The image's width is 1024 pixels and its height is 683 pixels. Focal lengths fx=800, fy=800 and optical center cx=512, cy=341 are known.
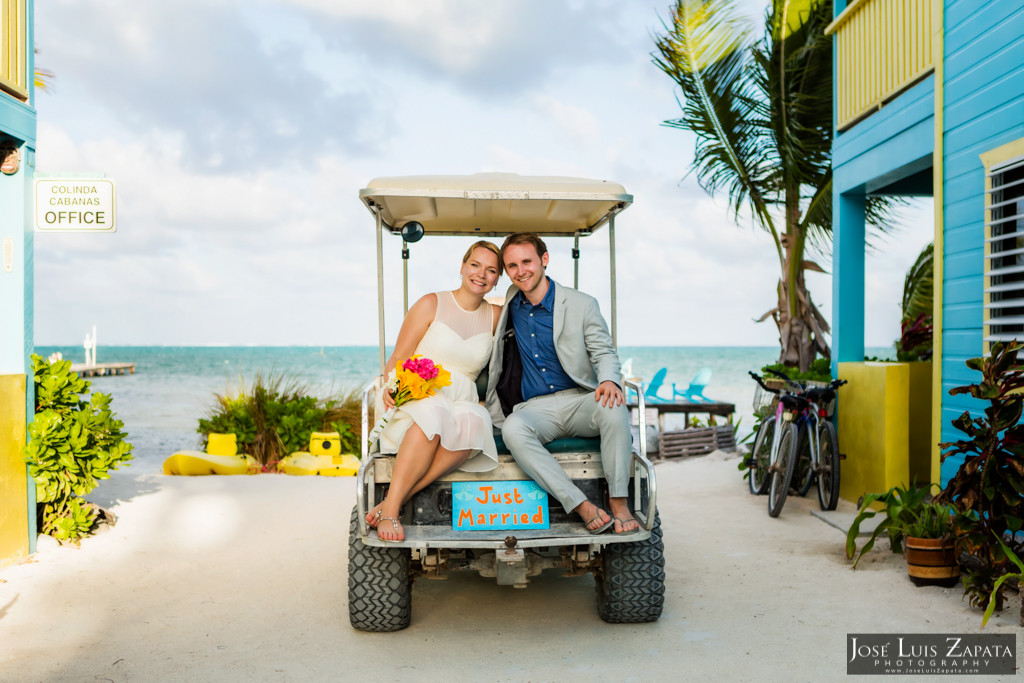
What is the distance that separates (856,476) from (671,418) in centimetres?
1288

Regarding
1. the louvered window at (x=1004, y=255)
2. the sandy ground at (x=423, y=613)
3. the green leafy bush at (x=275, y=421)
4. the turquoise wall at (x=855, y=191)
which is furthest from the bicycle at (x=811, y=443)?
the green leafy bush at (x=275, y=421)

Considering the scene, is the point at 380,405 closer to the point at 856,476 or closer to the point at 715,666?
the point at 715,666

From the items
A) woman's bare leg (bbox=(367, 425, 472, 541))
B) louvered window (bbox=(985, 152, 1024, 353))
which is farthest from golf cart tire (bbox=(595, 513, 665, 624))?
louvered window (bbox=(985, 152, 1024, 353))

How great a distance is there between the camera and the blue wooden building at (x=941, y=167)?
17.5ft

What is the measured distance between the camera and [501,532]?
386 cm

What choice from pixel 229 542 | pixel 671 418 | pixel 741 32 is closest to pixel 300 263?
pixel 671 418

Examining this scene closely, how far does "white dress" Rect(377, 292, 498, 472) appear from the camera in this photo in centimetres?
394

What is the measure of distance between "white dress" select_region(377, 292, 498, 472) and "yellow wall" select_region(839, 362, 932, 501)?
13.6 ft

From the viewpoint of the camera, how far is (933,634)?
13.4 feet

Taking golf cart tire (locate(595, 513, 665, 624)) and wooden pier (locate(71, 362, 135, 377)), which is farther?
wooden pier (locate(71, 362, 135, 377))

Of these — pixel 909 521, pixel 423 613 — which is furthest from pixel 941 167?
pixel 423 613

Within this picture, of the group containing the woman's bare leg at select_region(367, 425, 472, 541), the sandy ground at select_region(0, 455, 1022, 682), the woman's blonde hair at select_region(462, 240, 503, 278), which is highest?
the woman's blonde hair at select_region(462, 240, 503, 278)

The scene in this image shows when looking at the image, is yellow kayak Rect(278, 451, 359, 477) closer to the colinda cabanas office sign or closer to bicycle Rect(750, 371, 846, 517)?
the colinda cabanas office sign
